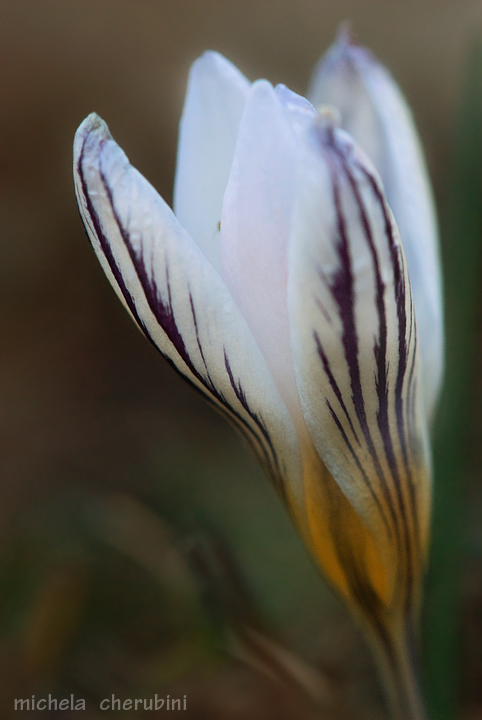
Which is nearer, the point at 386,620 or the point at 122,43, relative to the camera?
the point at 386,620

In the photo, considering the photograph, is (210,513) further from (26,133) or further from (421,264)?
(26,133)

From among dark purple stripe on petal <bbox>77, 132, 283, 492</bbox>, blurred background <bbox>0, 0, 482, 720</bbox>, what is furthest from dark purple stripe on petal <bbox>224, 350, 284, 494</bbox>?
blurred background <bbox>0, 0, 482, 720</bbox>

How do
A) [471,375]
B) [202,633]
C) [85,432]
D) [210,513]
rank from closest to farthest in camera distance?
[471,375] → [202,633] → [210,513] → [85,432]

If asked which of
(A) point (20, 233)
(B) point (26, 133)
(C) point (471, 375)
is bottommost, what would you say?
(C) point (471, 375)

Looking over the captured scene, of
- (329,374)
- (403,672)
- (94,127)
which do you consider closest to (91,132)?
(94,127)

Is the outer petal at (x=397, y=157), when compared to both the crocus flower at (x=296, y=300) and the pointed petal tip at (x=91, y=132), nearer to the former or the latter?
the crocus flower at (x=296, y=300)

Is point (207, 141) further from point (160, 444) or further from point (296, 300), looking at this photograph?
point (160, 444)

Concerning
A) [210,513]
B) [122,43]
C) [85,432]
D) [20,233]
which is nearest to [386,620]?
[210,513]
